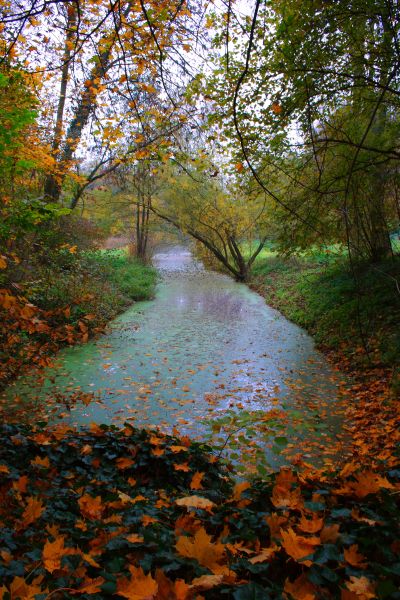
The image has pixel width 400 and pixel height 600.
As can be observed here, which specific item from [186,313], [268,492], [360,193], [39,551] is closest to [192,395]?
[268,492]

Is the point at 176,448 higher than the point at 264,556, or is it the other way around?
the point at 264,556

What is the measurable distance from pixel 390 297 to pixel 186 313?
6.32 metres

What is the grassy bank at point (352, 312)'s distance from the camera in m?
6.52

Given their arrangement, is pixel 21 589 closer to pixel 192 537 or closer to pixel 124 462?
pixel 192 537

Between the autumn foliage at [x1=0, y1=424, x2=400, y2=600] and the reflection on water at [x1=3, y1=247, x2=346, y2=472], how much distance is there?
76.2 inches

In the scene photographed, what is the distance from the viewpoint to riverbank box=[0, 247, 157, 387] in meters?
3.94

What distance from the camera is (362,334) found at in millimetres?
4137

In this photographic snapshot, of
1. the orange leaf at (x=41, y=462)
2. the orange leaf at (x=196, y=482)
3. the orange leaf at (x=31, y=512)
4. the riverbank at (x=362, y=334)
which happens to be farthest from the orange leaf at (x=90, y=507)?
the riverbank at (x=362, y=334)

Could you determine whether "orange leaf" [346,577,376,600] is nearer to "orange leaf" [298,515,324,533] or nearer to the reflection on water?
A: "orange leaf" [298,515,324,533]

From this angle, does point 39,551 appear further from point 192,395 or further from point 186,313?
point 186,313

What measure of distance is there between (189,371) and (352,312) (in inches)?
150

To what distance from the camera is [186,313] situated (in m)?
12.5

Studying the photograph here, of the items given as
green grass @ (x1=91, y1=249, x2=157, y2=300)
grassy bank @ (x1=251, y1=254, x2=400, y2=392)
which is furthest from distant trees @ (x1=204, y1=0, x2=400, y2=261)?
green grass @ (x1=91, y1=249, x2=157, y2=300)

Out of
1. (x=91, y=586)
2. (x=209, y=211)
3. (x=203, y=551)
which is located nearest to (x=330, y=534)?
(x=203, y=551)
